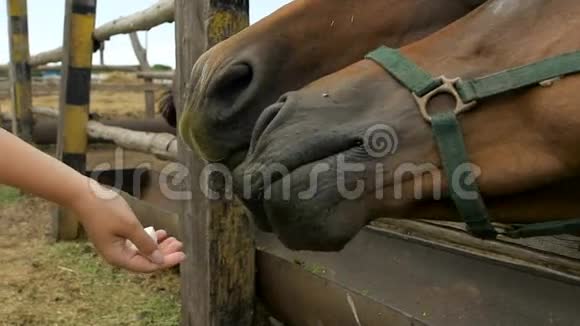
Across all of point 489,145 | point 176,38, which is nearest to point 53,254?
point 176,38

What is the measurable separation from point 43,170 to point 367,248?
135 cm

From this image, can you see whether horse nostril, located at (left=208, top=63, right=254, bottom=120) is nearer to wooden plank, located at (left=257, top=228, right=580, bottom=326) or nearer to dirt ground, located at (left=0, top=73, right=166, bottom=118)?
wooden plank, located at (left=257, top=228, right=580, bottom=326)

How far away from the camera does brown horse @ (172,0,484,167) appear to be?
124 cm

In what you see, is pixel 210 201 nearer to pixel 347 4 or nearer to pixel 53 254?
pixel 347 4

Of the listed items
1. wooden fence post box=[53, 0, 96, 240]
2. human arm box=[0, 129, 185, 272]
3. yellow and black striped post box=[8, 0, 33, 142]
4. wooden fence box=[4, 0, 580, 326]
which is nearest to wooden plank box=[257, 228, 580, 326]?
wooden fence box=[4, 0, 580, 326]

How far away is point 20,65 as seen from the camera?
4984mm

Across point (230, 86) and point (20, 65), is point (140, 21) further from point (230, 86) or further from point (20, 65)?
point (20, 65)

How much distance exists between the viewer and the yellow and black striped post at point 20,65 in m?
4.91

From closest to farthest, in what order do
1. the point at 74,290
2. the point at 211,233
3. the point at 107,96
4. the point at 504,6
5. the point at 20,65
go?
the point at 504,6 < the point at 211,233 < the point at 74,290 < the point at 20,65 < the point at 107,96

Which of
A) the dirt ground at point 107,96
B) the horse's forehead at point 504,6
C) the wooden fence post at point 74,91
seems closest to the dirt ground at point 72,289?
the wooden fence post at point 74,91

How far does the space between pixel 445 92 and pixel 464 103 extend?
0.04 meters

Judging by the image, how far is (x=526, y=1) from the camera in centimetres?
112

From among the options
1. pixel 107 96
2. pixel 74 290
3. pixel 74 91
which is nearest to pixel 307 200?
pixel 74 290

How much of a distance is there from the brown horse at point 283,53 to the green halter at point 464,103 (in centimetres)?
19
